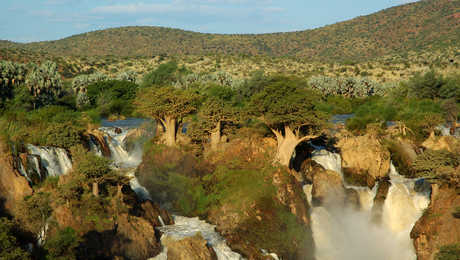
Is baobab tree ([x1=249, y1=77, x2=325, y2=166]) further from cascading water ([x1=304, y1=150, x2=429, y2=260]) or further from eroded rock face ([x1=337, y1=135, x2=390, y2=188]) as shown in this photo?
eroded rock face ([x1=337, y1=135, x2=390, y2=188])

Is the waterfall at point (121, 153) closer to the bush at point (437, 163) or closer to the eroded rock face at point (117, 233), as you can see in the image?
the eroded rock face at point (117, 233)

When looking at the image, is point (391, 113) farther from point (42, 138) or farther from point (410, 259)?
point (42, 138)

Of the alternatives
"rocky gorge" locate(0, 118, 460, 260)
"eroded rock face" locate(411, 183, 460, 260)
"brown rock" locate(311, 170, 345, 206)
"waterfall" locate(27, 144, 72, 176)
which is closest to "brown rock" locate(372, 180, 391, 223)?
"rocky gorge" locate(0, 118, 460, 260)

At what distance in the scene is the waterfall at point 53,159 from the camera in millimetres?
28406

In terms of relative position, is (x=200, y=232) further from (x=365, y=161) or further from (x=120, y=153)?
(x=365, y=161)

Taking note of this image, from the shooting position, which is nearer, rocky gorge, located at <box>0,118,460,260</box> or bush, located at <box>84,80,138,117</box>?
rocky gorge, located at <box>0,118,460,260</box>

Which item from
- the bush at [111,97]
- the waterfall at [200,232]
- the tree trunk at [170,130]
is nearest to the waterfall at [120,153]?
the tree trunk at [170,130]

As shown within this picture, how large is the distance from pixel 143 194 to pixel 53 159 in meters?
5.91

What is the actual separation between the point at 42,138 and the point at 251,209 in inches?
578

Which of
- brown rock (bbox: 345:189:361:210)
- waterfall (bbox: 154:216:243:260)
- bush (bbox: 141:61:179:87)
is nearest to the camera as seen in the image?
waterfall (bbox: 154:216:243:260)

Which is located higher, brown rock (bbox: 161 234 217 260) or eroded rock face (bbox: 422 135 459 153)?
eroded rock face (bbox: 422 135 459 153)

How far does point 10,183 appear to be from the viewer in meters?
23.4

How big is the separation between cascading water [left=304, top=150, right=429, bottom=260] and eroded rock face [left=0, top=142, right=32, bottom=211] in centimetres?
1681

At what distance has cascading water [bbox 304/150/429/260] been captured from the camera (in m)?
28.9
